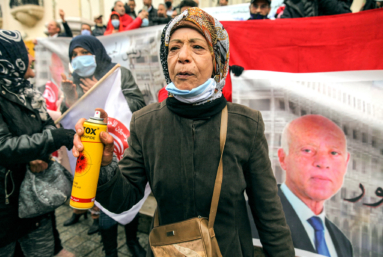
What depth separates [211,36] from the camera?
1.22 metres

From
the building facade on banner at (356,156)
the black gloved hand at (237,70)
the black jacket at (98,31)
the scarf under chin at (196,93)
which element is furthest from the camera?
the black jacket at (98,31)

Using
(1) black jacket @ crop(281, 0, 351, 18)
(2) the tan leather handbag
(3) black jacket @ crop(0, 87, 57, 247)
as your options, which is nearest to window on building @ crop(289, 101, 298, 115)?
(2) the tan leather handbag

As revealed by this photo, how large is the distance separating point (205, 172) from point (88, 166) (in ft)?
1.74

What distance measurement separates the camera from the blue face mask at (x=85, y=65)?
2.90 metres

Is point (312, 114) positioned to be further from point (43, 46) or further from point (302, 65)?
point (43, 46)

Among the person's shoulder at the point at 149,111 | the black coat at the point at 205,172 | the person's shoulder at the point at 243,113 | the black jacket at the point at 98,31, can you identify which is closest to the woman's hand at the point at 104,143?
the black coat at the point at 205,172

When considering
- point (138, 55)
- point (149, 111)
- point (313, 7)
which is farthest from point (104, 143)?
point (313, 7)

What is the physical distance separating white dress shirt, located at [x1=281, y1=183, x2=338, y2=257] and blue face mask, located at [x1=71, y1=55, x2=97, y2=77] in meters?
2.53

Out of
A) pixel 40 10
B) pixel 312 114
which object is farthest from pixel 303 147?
pixel 40 10

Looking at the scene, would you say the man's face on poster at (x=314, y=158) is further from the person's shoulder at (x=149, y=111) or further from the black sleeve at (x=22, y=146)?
the black sleeve at (x=22, y=146)

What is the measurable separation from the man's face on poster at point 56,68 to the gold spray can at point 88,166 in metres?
3.41

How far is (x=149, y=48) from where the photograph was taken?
3205 millimetres

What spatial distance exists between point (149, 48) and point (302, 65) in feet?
6.38

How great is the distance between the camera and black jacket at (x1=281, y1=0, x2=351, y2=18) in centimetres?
291
